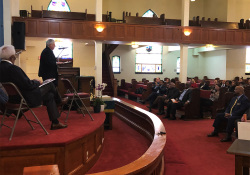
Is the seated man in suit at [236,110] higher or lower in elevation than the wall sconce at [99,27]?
lower

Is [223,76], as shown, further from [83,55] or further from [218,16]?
[83,55]

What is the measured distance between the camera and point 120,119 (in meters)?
7.93

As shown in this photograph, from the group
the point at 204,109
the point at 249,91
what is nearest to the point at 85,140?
the point at 204,109

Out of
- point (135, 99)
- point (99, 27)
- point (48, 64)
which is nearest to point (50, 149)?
point (48, 64)

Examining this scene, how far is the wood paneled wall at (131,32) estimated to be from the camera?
1199cm

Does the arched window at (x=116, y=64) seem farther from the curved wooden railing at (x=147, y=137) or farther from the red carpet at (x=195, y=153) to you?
the red carpet at (x=195, y=153)

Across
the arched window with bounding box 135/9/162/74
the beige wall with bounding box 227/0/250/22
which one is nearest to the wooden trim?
the arched window with bounding box 135/9/162/74

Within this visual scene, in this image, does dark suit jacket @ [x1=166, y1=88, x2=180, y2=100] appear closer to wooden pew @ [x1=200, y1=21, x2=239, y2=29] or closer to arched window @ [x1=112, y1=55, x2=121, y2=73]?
wooden pew @ [x1=200, y1=21, x2=239, y2=29]

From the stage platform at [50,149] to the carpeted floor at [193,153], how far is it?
458 mm

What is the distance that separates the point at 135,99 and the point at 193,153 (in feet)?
31.4

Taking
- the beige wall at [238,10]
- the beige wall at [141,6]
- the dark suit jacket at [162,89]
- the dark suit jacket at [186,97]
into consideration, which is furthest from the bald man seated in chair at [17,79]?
the beige wall at [238,10]

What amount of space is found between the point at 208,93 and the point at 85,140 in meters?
5.65

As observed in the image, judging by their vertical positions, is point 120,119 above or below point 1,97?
below

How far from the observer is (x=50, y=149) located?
3.23 m
